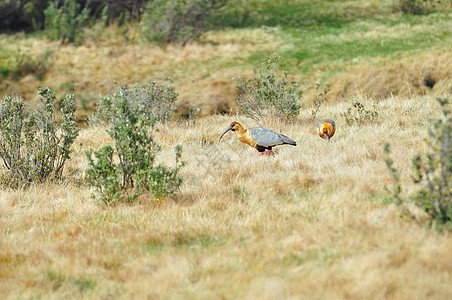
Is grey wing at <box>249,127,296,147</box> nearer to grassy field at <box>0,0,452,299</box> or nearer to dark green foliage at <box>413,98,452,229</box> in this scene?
grassy field at <box>0,0,452,299</box>

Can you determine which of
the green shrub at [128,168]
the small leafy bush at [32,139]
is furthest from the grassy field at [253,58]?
the green shrub at [128,168]

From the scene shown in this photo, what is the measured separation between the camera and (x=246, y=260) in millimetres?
3389

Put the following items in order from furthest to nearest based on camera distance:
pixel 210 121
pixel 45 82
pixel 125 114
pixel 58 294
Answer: pixel 45 82 → pixel 210 121 → pixel 125 114 → pixel 58 294

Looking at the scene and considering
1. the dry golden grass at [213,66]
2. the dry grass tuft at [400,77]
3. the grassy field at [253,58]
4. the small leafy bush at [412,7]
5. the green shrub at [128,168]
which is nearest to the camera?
the green shrub at [128,168]

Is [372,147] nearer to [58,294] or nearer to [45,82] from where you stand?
[58,294]

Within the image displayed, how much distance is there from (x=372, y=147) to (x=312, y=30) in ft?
54.6

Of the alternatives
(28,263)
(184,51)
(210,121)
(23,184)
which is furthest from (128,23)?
(28,263)

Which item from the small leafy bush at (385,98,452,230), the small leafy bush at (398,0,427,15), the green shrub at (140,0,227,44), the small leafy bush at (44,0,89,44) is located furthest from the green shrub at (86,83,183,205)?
the small leafy bush at (398,0,427,15)

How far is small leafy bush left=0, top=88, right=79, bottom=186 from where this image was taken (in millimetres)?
5957

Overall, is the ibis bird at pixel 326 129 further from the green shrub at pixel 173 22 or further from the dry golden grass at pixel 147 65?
the green shrub at pixel 173 22

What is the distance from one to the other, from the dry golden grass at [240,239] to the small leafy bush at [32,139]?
395mm

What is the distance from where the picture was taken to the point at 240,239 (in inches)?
149

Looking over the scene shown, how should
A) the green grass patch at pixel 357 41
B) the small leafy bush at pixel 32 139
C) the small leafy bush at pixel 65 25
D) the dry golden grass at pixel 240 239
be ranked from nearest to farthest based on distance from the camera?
the dry golden grass at pixel 240 239 → the small leafy bush at pixel 32 139 → the green grass patch at pixel 357 41 → the small leafy bush at pixel 65 25

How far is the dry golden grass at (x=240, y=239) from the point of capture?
3.03 metres
